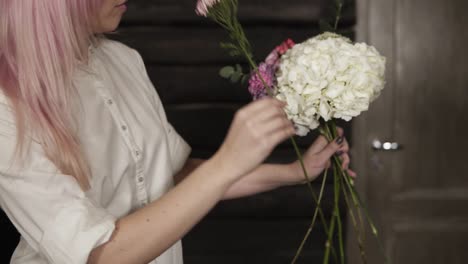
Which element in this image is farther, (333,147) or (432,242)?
(432,242)

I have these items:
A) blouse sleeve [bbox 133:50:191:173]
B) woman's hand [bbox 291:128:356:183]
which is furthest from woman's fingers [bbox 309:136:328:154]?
blouse sleeve [bbox 133:50:191:173]

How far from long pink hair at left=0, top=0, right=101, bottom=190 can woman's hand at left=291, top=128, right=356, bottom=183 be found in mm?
568

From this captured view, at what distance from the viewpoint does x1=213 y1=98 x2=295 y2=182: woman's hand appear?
140 centimetres

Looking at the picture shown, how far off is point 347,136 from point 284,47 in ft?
6.57

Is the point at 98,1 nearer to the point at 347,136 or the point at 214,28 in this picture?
the point at 214,28

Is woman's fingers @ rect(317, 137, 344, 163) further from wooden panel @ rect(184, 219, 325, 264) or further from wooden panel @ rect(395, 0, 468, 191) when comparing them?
wooden panel @ rect(395, 0, 468, 191)

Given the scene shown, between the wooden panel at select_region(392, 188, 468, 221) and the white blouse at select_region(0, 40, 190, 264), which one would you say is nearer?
the white blouse at select_region(0, 40, 190, 264)

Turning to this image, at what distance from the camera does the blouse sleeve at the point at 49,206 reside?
4.67 feet

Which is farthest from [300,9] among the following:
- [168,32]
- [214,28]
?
[168,32]

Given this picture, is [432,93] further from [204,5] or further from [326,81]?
[204,5]

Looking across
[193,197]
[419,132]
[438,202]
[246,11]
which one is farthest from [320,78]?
[438,202]

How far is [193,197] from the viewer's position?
144 cm

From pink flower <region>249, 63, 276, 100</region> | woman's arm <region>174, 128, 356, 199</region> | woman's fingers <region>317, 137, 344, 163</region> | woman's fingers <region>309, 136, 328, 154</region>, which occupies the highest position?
pink flower <region>249, 63, 276, 100</region>

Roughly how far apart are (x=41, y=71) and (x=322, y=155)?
0.69 m
